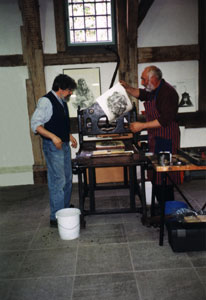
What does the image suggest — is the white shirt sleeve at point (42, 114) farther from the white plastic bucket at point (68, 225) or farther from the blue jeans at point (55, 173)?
the white plastic bucket at point (68, 225)

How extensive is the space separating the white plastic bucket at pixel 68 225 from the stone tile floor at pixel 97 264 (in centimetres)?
9

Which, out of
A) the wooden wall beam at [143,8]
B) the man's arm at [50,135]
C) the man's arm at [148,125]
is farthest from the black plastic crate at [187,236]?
the wooden wall beam at [143,8]

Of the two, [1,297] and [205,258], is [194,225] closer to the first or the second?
[205,258]

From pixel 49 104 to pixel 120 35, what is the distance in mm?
3000

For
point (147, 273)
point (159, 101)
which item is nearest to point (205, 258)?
point (147, 273)

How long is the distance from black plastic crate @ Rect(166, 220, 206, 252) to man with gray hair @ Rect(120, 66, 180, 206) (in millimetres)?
Answer: 744

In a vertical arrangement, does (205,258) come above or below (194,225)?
below

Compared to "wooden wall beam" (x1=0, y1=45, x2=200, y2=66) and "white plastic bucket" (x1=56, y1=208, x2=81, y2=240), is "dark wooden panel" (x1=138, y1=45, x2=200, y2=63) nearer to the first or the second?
"wooden wall beam" (x1=0, y1=45, x2=200, y2=66)

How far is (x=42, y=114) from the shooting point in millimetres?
3557

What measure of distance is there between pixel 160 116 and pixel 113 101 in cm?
63

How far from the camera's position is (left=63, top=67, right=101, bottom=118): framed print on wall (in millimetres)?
5941

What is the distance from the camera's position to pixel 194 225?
9.96 ft

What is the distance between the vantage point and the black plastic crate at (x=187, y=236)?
9.95 feet

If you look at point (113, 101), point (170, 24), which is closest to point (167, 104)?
point (113, 101)
